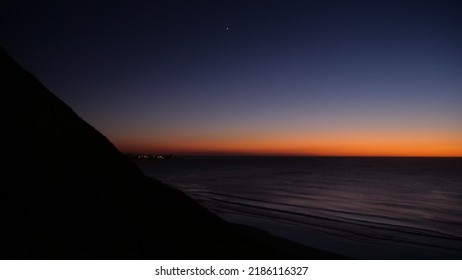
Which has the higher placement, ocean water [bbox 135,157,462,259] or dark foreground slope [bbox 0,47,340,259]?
dark foreground slope [bbox 0,47,340,259]

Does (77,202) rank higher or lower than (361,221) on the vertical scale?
higher

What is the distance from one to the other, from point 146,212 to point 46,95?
725cm

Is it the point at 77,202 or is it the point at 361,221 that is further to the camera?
the point at 361,221

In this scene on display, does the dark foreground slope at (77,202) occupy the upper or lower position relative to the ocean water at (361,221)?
upper

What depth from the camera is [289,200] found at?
30.3m

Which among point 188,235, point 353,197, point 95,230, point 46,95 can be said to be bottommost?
point 353,197

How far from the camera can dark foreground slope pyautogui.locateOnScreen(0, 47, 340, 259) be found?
19.7 feet

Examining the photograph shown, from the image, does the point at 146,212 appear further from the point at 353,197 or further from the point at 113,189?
the point at 353,197

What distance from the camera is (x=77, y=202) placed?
7309 millimetres

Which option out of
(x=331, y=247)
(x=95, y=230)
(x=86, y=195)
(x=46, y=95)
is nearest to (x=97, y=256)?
(x=95, y=230)

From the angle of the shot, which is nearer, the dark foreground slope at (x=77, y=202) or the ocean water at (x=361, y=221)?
the dark foreground slope at (x=77, y=202)

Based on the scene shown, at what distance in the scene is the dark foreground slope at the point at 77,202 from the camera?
6.00m

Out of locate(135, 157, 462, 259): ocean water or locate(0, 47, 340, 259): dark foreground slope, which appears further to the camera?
locate(135, 157, 462, 259): ocean water
